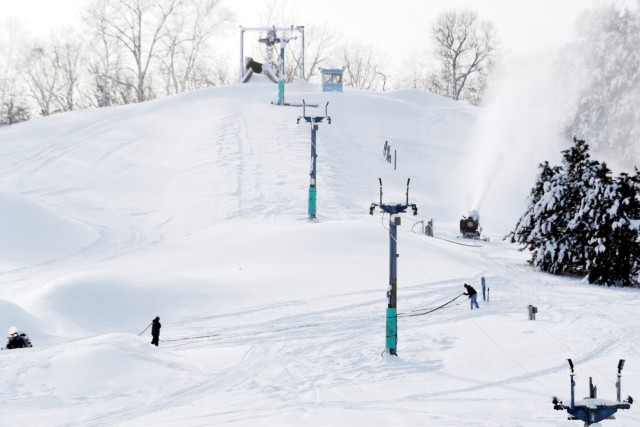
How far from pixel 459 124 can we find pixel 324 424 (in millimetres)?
50989

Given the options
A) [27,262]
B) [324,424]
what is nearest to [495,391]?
[324,424]

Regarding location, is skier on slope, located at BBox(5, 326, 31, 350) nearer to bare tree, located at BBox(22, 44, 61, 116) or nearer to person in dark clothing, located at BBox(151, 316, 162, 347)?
person in dark clothing, located at BBox(151, 316, 162, 347)

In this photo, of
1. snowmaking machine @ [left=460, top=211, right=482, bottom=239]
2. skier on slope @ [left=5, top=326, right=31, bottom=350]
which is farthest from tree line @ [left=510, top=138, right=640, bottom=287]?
skier on slope @ [left=5, top=326, right=31, bottom=350]

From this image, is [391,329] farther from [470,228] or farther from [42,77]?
[42,77]

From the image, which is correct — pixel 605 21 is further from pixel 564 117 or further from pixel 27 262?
pixel 27 262

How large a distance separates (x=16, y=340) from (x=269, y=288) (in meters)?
8.44

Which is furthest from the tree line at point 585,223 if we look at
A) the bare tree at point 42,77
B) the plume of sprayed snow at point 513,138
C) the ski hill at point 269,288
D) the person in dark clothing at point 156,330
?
the bare tree at point 42,77

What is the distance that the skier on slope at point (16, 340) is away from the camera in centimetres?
1855

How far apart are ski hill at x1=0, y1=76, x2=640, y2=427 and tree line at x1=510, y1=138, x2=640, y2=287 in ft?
4.24

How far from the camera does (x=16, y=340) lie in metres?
18.6

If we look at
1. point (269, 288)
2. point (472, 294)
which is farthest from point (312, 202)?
point (472, 294)

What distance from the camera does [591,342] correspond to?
733 inches

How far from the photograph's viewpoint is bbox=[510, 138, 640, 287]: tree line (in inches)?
1123

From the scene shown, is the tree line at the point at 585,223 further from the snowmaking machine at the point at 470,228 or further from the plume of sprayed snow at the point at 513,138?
the plume of sprayed snow at the point at 513,138
